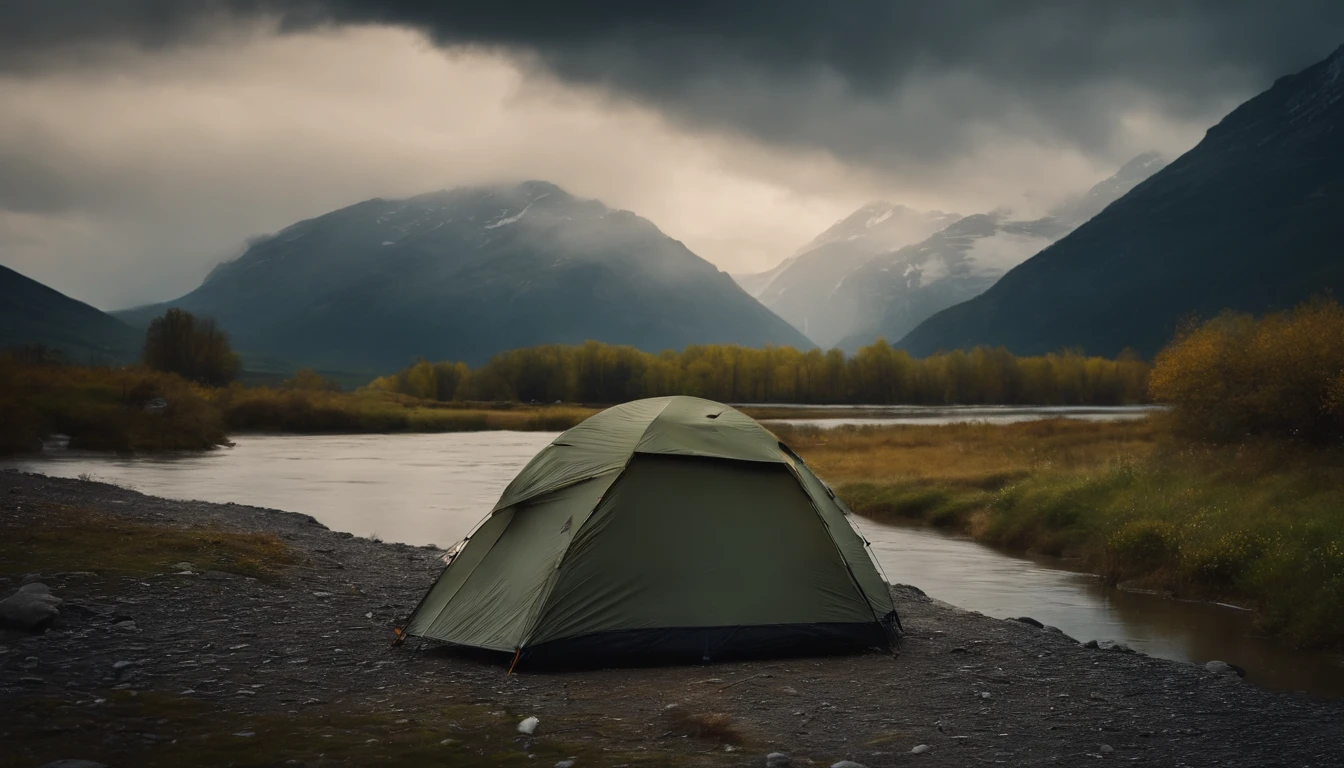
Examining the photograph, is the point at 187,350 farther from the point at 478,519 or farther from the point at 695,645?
the point at 695,645

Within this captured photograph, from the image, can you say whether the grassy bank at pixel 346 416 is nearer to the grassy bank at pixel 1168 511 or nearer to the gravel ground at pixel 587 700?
the grassy bank at pixel 1168 511

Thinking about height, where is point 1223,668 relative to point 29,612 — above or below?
below

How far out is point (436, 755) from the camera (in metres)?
9.62

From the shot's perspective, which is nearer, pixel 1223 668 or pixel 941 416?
pixel 1223 668

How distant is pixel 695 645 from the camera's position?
45.6 feet

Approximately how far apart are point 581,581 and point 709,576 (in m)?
1.85

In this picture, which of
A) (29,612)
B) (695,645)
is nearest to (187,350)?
(29,612)

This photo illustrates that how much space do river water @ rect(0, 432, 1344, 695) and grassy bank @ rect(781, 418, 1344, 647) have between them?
904mm

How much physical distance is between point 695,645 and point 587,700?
2353 millimetres

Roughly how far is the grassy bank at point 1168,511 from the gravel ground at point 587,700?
6744mm

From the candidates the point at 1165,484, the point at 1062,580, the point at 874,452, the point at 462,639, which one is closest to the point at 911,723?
the point at 462,639

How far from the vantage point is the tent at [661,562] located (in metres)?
13.8

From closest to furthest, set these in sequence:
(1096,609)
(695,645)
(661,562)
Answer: (695,645) < (661,562) < (1096,609)

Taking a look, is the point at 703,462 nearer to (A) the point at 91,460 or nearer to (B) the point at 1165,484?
(B) the point at 1165,484
